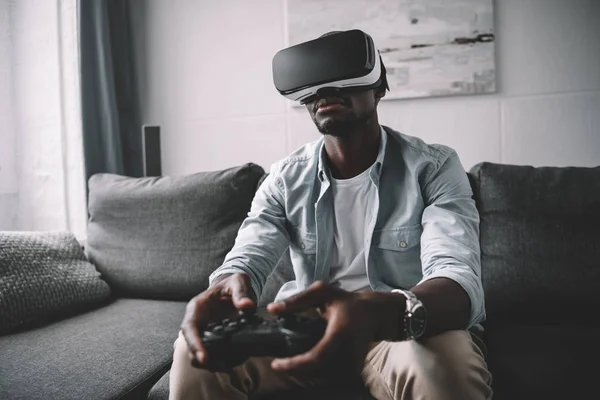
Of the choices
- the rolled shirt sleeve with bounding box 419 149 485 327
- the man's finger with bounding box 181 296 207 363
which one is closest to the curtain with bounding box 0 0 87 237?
the man's finger with bounding box 181 296 207 363

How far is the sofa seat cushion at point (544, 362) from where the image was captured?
0.97 metres

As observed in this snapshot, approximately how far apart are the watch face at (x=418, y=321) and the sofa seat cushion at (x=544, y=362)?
0.34m

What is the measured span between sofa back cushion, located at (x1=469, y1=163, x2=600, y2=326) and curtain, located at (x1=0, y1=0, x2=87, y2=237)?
175 cm

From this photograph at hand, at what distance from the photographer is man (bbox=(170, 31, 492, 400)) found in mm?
712

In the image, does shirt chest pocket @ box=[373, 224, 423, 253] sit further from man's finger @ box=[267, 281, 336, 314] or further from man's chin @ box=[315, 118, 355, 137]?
man's finger @ box=[267, 281, 336, 314]

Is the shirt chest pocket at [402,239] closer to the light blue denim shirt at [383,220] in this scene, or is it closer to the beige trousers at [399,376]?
the light blue denim shirt at [383,220]

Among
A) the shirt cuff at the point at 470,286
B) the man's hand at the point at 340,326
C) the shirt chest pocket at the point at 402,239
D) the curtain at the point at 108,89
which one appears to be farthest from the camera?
the curtain at the point at 108,89

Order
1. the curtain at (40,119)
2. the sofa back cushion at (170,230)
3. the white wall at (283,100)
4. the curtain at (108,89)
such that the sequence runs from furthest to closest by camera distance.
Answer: the curtain at (108,89) < the curtain at (40,119) < the white wall at (283,100) < the sofa back cushion at (170,230)

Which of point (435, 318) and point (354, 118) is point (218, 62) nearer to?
point (354, 118)

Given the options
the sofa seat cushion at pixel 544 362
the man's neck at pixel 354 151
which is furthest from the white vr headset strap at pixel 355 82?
the sofa seat cushion at pixel 544 362

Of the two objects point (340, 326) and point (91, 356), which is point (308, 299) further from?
point (91, 356)

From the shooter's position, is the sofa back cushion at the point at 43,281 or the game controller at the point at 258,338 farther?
the sofa back cushion at the point at 43,281

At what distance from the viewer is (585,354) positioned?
107 centimetres

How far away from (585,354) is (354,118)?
794 millimetres
